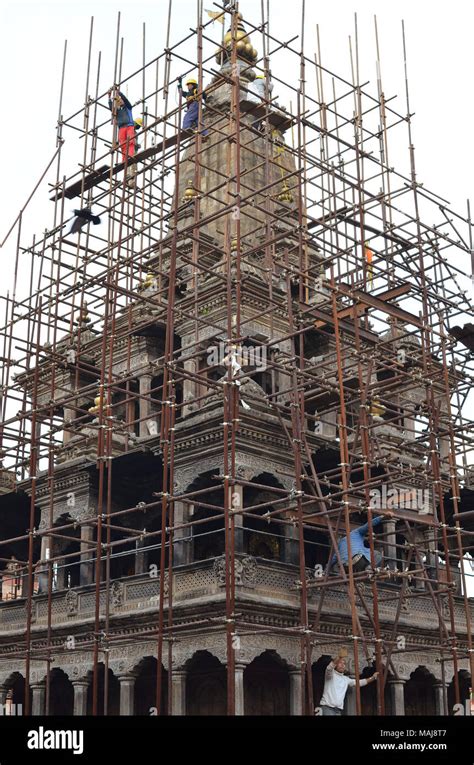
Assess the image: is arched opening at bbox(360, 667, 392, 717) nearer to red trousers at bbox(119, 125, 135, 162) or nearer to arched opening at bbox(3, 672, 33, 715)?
arched opening at bbox(3, 672, 33, 715)

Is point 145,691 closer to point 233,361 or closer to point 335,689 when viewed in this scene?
point 335,689

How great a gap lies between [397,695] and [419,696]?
3.29 meters

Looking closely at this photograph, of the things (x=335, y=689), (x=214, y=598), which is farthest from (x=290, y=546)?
(x=335, y=689)

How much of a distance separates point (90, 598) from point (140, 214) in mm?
13160

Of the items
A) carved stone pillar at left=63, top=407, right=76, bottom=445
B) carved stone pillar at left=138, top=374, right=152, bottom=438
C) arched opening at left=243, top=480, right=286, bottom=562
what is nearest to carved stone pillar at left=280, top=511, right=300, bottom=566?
arched opening at left=243, top=480, right=286, bottom=562

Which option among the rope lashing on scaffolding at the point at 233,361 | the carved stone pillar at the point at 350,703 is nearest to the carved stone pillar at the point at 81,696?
the carved stone pillar at the point at 350,703

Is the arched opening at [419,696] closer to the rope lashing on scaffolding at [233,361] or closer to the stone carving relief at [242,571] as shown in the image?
the stone carving relief at [242,571]

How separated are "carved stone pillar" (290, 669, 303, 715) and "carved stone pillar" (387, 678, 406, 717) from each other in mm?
3821

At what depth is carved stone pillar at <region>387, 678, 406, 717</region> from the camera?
1095 inches

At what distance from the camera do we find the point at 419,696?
101ft
